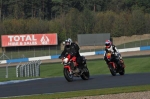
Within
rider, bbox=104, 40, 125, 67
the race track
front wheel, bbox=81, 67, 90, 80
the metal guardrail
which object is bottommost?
the metal guardrail

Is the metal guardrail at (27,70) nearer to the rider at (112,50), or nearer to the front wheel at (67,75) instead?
the rider at (112,50)

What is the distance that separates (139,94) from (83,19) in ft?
245

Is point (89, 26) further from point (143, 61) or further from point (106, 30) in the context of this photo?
point (143, 61)

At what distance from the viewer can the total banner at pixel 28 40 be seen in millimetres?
75375

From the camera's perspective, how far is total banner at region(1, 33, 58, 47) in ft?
247

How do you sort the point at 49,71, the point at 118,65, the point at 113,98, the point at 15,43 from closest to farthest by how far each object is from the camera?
the point at 113,98 → the point at 118,65 → the point at 49,71 → the point at 15,43

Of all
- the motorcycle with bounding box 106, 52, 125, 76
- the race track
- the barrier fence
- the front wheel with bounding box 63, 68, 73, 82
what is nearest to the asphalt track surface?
the race track

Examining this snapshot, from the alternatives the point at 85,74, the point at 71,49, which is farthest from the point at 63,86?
the point at 85,74

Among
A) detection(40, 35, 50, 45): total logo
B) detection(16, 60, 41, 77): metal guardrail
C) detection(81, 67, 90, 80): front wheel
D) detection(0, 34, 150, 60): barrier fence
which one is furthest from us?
detection(40, 35, 50, 45): total logo

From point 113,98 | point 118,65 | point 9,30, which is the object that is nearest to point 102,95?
point 113,98

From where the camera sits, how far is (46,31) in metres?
86.1

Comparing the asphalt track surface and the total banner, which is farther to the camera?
the total banner

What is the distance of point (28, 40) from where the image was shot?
7594 centimetres

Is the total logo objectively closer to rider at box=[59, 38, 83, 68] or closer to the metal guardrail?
the metal guardrail
